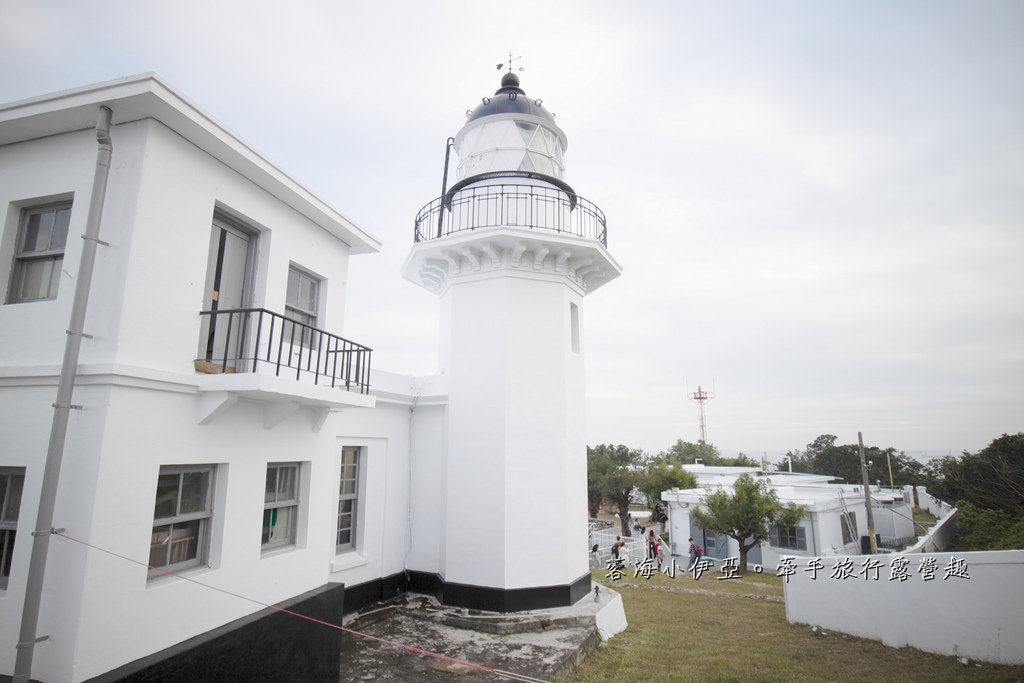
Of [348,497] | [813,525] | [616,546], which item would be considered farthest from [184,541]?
[813,525]

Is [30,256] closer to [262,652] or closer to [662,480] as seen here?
[262,652]

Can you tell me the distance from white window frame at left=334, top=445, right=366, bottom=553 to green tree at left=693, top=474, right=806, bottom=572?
49.0 ft

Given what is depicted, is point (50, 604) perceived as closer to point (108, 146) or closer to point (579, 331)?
point (108, 146)

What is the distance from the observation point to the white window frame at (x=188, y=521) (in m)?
4.55

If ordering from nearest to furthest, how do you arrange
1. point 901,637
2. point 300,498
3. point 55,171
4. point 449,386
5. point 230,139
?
1. point 55,171
2. point 230,139
3. point 300,498
4. point 901,637
5. point 449,386

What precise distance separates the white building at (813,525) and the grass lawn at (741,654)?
946cm

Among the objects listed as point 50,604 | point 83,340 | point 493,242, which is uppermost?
point 493,242

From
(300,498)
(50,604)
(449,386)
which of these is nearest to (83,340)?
(50,604)

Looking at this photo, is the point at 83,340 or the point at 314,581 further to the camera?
the point at 314,581

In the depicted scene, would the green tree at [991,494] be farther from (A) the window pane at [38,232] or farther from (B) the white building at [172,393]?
(A) the window pane at [38,232]

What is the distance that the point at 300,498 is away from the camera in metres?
6.21

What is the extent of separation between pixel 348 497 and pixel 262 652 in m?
3.89

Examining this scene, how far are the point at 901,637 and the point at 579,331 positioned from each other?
25.9 ft

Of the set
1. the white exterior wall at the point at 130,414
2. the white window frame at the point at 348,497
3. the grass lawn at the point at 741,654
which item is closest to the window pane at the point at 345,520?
the white window frame at the point at 348,497
